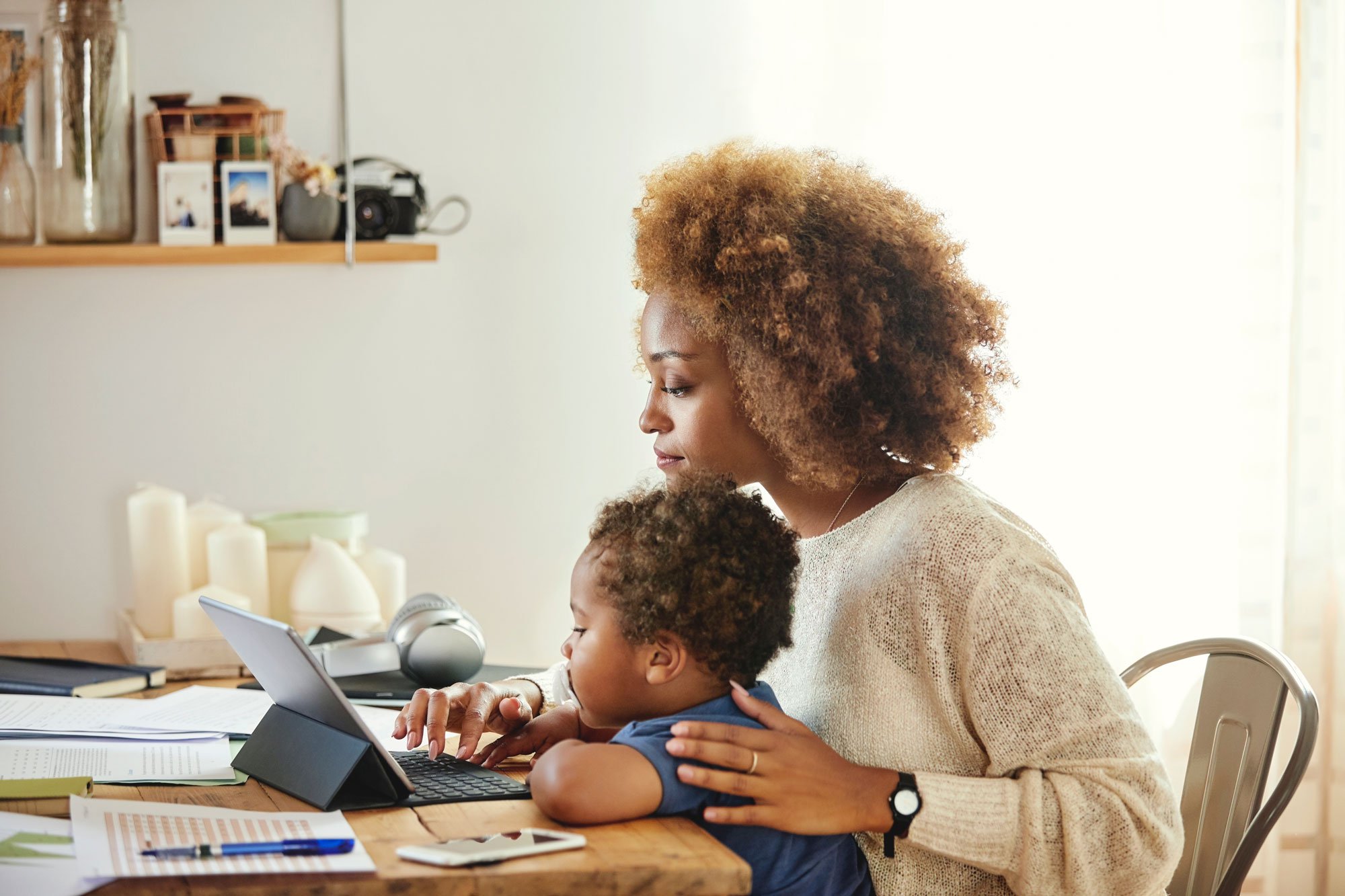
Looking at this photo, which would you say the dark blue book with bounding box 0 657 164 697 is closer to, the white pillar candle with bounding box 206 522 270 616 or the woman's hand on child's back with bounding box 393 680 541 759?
the white pillar candle with bounding box 206 522 270 616

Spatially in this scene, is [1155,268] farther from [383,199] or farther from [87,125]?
[87,125]

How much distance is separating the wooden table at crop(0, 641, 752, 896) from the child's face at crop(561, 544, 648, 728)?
5.2 inches

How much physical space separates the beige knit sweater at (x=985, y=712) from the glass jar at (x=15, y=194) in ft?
5.78

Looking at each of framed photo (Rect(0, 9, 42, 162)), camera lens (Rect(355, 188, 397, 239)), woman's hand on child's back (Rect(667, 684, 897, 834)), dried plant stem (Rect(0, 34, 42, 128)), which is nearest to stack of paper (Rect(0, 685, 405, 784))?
woman's hand on child's back (Rect(667, 684, 897, 834))

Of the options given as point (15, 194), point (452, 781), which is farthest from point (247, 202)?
point (452, 781)

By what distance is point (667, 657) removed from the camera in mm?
1155

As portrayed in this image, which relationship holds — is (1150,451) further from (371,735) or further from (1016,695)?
(371,735)

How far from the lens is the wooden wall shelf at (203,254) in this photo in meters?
2.28

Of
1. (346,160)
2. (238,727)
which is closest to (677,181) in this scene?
(238,727)

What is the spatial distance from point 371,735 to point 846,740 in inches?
17.8

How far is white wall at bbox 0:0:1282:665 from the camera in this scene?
249cm

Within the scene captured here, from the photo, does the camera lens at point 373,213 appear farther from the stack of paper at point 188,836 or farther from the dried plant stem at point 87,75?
the stack of paper at point 188,836

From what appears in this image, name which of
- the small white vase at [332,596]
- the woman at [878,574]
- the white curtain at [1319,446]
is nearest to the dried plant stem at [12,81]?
the small white vase at [332,596]

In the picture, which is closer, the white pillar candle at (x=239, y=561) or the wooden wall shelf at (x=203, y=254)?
the white pillar candle at (x=239, y=561)
